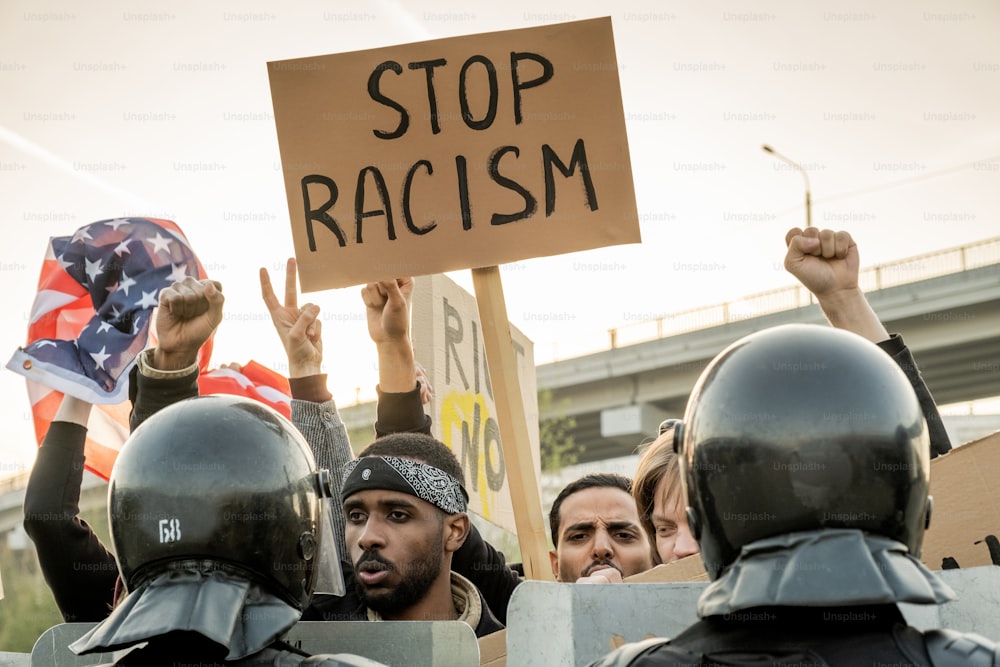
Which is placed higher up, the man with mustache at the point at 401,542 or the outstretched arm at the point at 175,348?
the outstretched arm at the point at 175,348

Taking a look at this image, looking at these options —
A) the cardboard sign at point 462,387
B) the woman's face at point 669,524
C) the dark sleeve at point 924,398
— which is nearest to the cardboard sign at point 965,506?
the dark sleeve at point 924,398

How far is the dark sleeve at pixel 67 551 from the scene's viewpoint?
4645 millimetres

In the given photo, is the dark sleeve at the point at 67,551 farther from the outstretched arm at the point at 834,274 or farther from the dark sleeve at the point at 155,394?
the outstretched arm at the point at 834,274

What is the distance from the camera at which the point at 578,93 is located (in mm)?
4852

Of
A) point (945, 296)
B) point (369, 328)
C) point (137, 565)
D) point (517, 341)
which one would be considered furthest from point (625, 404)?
point (137, 565)

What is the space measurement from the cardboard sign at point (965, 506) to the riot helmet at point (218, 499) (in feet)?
5.91

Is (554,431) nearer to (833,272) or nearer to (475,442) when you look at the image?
(475,442)

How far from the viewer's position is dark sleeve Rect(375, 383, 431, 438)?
17.3 feet

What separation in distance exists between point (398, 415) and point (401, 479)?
2.16 feet

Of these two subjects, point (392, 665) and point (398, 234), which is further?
point (398, 234)

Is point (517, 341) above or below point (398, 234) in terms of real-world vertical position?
below

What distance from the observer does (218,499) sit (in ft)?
9.05

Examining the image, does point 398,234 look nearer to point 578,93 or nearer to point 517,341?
point 578,93

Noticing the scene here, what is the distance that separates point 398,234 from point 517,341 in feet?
9.44
